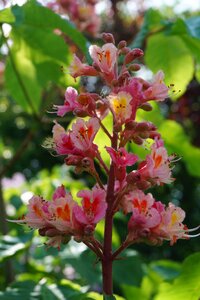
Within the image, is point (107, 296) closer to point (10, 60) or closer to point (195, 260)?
point (195, 260)

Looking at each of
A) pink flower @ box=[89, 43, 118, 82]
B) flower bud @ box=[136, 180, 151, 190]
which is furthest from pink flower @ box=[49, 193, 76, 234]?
pink flower @ box=[89, 43, 118, 82]

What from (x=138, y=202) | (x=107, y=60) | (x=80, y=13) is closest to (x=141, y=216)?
(x=138, y=202)

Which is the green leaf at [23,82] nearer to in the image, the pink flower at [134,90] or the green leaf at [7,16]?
the green leaf at [7,16]

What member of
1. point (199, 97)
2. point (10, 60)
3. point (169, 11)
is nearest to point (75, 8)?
point (10, 60)

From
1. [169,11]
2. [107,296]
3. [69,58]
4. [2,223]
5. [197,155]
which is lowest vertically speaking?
[107,296]

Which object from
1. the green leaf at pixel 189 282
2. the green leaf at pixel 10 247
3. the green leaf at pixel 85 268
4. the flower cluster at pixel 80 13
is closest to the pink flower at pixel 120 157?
the green leaf at pixel 189 282
